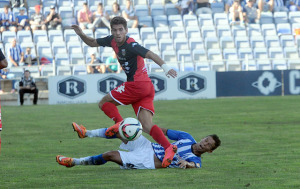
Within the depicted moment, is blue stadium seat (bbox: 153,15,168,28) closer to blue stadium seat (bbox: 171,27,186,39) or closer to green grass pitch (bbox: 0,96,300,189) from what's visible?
blue stadium seat (bbox: 171,27,186,39)

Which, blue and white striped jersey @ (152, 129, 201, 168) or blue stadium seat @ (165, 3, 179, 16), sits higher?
blue stadium seat @ (165, 3, 179, 16)

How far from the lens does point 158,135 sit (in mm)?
9711

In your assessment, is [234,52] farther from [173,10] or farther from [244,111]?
[244,111]

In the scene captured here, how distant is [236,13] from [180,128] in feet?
53.7

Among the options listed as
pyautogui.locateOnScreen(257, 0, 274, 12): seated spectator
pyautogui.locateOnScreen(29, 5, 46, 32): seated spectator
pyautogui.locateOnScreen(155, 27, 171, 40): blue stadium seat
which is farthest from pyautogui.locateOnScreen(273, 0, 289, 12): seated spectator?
pyautogui.locateOnScreen(29, 5, 46, 32): seated spectator

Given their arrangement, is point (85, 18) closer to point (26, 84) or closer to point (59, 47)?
point (59, 47)

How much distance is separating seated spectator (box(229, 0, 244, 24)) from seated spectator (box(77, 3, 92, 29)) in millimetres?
6250

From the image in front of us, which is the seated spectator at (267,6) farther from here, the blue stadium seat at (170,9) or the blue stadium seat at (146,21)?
the blue stadium seat at (146,21)

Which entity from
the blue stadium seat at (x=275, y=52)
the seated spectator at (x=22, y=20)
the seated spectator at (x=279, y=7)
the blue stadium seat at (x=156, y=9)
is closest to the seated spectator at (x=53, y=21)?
the seated spectator at (x=22, y=20)

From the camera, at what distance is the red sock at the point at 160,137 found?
955 centimetres

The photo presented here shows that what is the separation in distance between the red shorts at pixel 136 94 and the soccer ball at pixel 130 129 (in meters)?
0.96

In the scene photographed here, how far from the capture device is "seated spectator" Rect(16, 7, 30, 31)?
29609 millimetres

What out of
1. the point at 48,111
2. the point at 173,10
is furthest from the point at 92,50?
the point at 48,111

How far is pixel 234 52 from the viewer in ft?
103
